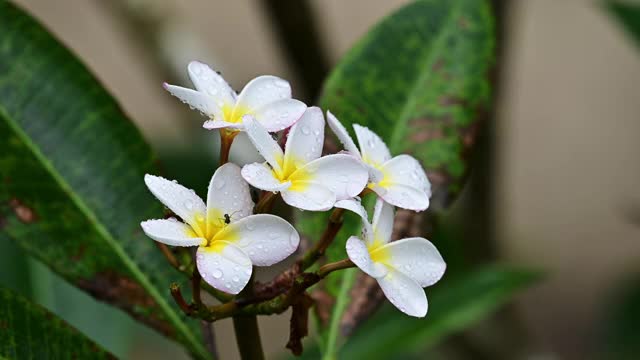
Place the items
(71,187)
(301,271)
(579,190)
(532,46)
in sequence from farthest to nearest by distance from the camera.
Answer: (532,46)
(579,190)
(71,187)
(301,271)

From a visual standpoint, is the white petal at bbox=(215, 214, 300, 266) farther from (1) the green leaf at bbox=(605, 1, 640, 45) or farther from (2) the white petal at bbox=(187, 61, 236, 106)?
(1) the green leaf at bbox=(605, 1, 640, 45)

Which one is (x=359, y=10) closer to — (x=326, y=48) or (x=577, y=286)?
(x=577, y=286)

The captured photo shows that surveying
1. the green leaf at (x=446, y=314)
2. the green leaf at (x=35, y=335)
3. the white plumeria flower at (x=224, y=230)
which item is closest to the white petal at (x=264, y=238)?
the white plumeria flower at (x=224, y=230)

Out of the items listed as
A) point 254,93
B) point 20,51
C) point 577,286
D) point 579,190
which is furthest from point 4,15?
point 579,190

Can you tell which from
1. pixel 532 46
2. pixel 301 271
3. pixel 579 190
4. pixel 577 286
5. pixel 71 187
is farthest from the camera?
pixel 532 46

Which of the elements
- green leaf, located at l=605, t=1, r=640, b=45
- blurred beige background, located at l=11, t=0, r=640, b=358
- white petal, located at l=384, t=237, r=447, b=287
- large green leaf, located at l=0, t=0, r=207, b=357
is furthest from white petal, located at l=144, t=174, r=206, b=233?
blurred beige background, located at l=11, t=0, r=640, b=358

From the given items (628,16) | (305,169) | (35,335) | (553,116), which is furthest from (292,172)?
(553,116)
